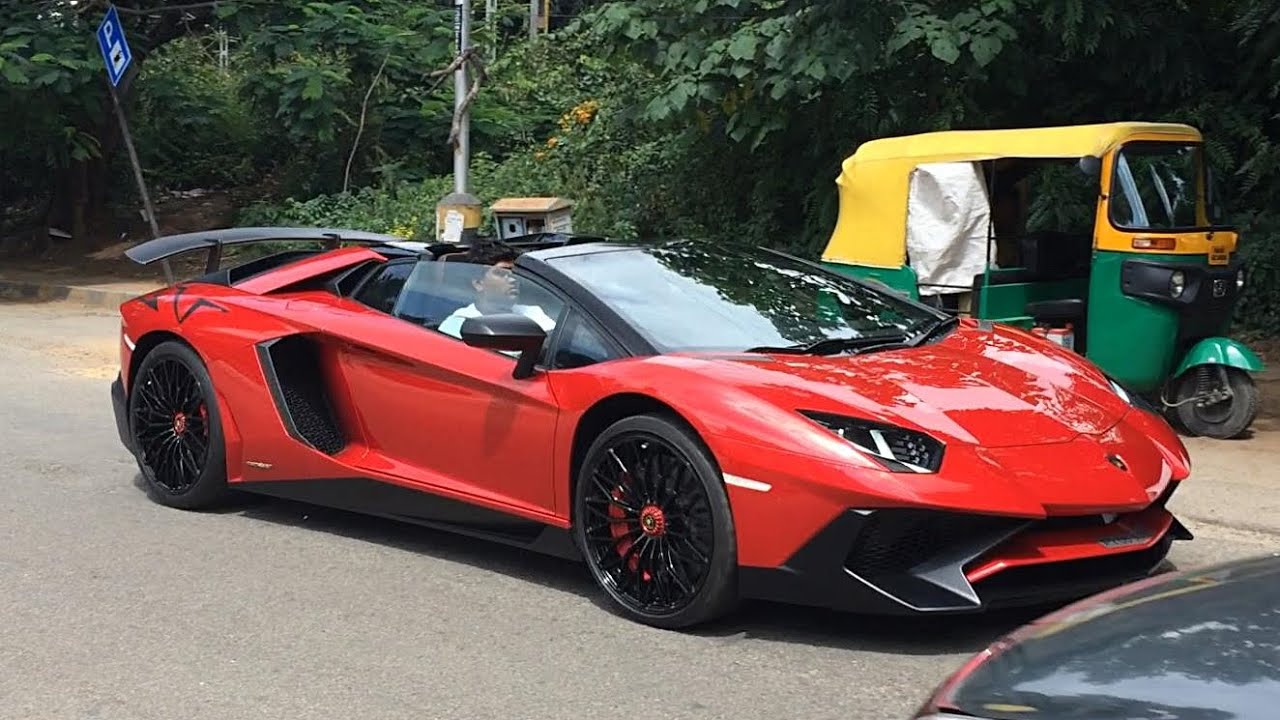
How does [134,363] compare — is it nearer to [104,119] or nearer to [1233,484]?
[1233,484]

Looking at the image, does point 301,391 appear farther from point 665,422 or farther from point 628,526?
point 665,422

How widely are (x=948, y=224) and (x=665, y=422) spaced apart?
13.7ft

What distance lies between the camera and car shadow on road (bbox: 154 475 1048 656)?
178 inches

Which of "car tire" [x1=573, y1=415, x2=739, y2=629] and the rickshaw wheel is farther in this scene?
the rickshaw wheel

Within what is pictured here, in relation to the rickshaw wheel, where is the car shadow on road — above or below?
below

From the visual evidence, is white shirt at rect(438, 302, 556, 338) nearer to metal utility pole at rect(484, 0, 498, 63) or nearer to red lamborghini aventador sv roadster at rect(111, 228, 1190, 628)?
red lamborghini aventador sv roadster at rect(111, 228, 1190, 628)

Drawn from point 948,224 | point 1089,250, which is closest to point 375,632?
point 948,224

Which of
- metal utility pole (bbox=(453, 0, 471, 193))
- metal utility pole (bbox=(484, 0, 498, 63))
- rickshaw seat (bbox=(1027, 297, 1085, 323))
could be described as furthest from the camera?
metal utility pole (bbox=(484, 0, 498, 63))

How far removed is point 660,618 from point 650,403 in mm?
718

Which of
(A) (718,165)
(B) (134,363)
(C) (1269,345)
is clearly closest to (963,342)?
(B) (134,363)

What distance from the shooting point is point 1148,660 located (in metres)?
2.29

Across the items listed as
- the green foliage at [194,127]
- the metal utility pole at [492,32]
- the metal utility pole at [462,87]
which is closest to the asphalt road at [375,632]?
the metal utility pole at [462,87]

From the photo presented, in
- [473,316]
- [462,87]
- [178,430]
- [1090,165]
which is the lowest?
[178,430]

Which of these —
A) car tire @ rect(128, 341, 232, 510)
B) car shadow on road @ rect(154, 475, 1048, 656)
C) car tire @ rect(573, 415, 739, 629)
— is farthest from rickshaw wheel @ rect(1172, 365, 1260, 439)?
car tire @ rect(128, 341, 232, 510)
